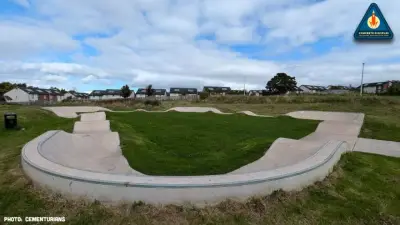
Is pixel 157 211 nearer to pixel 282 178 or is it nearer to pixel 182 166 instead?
pixel 282 178

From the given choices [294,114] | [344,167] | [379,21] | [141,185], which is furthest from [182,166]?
[294,114]

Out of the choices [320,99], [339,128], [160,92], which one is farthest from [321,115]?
[160,92]

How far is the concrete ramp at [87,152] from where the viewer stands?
6.94 metres

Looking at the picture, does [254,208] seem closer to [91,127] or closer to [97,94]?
[91,127]

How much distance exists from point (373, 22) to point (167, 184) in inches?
346

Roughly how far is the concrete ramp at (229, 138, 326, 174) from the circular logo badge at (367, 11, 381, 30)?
14.2ft

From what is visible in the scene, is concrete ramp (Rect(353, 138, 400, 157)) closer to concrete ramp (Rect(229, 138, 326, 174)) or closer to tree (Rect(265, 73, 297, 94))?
concrete ramp (Rect(229, 138, 326, 174))

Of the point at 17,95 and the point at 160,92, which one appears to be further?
the point at 160,92

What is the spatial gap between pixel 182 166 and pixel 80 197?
274 centimetres

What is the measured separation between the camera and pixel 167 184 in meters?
4.30

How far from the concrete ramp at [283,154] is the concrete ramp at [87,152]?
3.27 metres

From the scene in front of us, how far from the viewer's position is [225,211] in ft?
13.9

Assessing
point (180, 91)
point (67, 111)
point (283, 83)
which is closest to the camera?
point (67, 111)

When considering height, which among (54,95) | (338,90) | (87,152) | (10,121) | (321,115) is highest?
(338,90)
